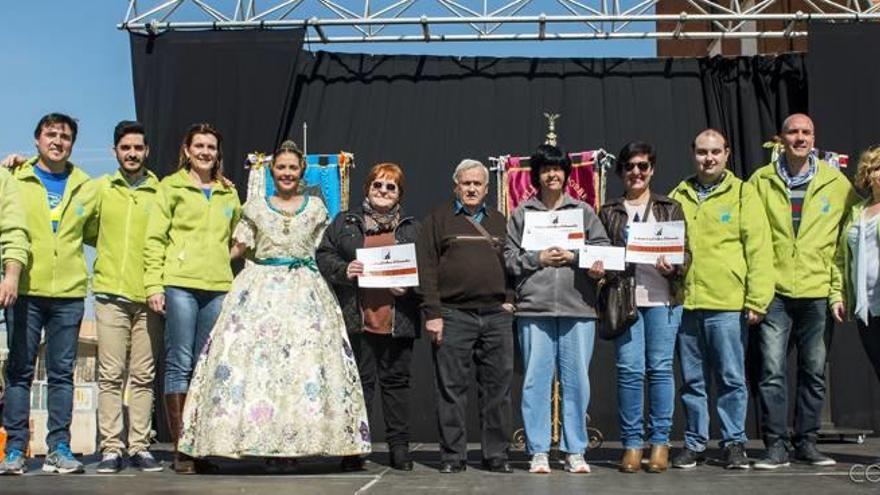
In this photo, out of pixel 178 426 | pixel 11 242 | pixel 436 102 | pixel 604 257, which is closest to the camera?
pixel 11 242

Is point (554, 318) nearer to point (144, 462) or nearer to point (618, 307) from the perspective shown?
point (618, 307)

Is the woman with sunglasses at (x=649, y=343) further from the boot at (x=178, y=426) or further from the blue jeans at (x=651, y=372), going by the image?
the boot at (x=178, y=426)

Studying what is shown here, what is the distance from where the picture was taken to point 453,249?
483 cm

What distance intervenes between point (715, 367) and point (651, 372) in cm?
34

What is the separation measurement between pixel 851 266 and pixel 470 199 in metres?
1.74

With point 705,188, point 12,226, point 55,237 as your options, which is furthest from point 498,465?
point 12,226

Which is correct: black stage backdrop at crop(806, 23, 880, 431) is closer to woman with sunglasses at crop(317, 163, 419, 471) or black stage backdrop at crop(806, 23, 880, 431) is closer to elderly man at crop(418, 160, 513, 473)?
elderly man at crop(418, 160, 513, 473)

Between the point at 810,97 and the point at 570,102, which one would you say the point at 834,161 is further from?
the point at 570,102

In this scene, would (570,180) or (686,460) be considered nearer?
(686,460)

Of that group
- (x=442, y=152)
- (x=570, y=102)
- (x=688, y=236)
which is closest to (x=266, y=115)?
(x=442, y=152)

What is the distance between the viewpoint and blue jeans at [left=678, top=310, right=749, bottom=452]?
4.86 m

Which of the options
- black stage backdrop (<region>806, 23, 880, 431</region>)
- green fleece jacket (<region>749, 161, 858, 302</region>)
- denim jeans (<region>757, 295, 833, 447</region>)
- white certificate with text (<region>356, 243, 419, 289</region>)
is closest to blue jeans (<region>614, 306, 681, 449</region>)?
denim jeans (<region>757, 295, 833, 447</region>)

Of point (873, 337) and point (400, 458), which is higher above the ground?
point (873, 337)

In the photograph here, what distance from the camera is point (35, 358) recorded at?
485cm
